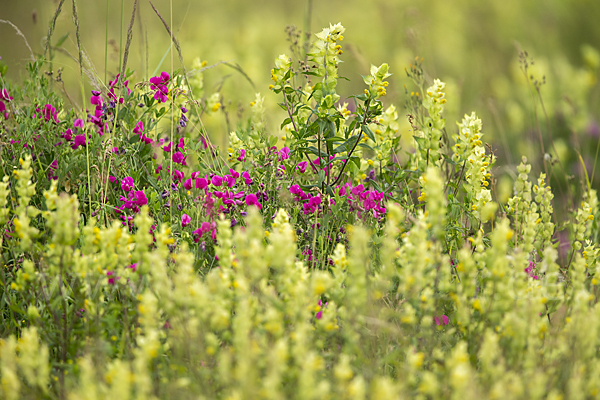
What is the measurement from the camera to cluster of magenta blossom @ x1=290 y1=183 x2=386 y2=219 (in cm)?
206

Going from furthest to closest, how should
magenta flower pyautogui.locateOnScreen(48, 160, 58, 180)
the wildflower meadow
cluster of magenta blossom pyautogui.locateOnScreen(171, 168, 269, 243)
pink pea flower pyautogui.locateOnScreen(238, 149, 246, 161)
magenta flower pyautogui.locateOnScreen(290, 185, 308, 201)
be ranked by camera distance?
pink pea flower pyautogui.locateOnScreen(238, 149, 246, 161), magenta flower pyautogui.locateOnScreen(48, 160, 58, 180), magenta flower pyautogui.locateOnScreen(290, 185, 308, 201), cluster of magenta blossom pyautogui.locateOnScreen(171, 168, 269, 243), the wildflower meadow

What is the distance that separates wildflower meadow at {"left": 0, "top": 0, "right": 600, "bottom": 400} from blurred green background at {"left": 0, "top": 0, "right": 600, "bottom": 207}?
5.95 ft

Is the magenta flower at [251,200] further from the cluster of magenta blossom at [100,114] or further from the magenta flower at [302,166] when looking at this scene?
the cluster of magenta blossom at [100,114]

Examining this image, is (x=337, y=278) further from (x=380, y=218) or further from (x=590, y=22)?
(x=590, y=22)

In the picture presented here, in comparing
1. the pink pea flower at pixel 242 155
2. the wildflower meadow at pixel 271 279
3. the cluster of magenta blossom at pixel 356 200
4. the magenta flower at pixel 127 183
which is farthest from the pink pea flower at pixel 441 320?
the magenta flower at pixel 127 183

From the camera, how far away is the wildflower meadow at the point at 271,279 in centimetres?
122

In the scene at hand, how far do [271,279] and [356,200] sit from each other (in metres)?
0.55

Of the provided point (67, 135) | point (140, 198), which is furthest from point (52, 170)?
point (140, 198)

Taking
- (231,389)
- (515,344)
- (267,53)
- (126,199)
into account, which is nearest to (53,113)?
(126,199)

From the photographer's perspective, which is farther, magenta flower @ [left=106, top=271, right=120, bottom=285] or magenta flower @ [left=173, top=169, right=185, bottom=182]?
magenta flower @ [left=173, top=169, right=185, bottom=182]

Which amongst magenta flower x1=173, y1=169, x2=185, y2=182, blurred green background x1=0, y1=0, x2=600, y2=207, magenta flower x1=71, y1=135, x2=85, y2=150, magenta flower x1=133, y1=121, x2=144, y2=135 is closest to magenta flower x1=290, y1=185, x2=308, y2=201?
magenta flower x1=173, y1=169, x2=185, y2=182

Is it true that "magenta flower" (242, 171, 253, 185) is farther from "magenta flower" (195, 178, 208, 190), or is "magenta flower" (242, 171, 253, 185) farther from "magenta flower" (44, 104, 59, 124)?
"magenta flower" (44, 104, 59, 124)

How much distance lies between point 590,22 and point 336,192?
6.51m

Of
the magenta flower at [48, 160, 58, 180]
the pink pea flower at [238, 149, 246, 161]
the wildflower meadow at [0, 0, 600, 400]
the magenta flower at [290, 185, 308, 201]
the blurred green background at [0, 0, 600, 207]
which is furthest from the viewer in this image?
the blurred green background at [0, 0, 600, 207]
